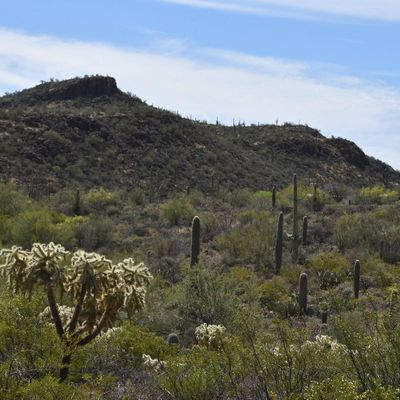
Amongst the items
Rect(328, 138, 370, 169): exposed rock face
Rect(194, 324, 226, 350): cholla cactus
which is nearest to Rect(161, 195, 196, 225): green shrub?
Rect(194, 324, 226, 350): cholla cactus

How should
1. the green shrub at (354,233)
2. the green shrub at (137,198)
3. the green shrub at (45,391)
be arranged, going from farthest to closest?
the green shrub at (137,198) < the green shrub at (354,233) < the green shrub at (45,391)

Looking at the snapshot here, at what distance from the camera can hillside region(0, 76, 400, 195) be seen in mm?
42500

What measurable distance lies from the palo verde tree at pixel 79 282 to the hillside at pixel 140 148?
31.7m

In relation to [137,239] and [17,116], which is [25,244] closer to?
[137,239]

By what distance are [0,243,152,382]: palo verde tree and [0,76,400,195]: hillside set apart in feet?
104

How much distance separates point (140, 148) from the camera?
48.3m

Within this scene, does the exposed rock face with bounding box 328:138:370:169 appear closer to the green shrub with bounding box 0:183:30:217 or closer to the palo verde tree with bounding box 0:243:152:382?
the green shrub with bounding box 0:183:30:217

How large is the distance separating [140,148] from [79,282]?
4178 cm

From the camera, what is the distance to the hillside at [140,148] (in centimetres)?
4250

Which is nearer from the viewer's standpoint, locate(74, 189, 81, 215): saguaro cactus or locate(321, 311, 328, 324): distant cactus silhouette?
locate(321, 311, 328, 324): distant cactus silhouette

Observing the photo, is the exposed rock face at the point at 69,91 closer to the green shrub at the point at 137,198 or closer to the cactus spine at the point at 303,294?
the green shrub at the point at 137,198

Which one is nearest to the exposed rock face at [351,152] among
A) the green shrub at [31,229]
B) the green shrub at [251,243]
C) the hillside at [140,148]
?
the hillside at [140,148]

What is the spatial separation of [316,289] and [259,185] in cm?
2644

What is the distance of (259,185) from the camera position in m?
48.9
